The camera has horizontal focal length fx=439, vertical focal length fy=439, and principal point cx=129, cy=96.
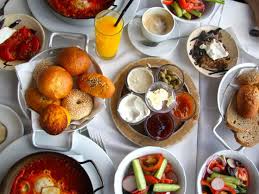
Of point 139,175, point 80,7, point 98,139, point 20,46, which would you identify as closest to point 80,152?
point 98,139

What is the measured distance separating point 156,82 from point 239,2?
0.55 metres

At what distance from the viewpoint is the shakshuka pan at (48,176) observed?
1324mm

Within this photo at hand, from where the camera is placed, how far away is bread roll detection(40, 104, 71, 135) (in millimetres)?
1364

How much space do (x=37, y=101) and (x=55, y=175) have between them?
245 mm

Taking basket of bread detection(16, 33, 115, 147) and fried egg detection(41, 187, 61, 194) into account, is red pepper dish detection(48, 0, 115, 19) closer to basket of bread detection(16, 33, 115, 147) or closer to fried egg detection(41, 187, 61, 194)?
basket of bread detection(16, 33, 115, 147)

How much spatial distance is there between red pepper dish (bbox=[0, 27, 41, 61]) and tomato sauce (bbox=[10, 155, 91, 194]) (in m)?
0.42

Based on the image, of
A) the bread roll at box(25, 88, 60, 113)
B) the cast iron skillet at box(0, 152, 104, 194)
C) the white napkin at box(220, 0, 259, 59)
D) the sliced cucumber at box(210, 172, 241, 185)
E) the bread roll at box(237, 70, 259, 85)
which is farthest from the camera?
the white napkin at box(220, 0, 259, 59)

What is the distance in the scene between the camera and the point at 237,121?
1.61 meters

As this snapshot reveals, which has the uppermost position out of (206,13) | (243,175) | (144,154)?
(206,13)

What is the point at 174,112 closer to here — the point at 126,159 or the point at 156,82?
the point at 156,82

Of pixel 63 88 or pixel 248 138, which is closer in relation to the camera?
pixel 63 88

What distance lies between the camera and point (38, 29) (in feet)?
5.33

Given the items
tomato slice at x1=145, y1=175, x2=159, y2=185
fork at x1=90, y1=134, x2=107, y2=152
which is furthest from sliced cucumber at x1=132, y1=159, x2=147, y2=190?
fork at x1=90, y1=134, x2=107, y2=152

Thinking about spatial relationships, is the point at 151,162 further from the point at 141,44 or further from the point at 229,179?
the point at 141,44
